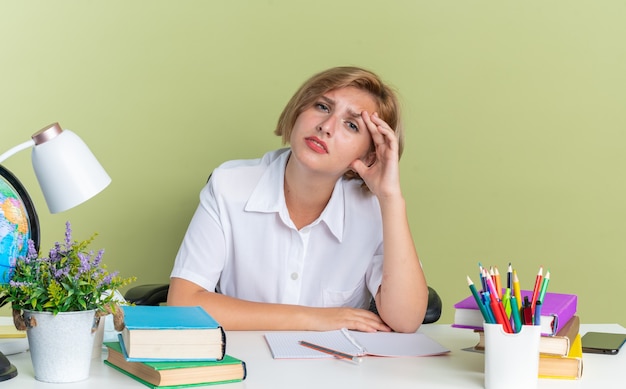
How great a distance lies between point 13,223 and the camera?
1226 millimetres

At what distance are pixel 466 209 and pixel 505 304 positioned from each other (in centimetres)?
157

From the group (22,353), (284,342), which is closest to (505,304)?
(284,342)

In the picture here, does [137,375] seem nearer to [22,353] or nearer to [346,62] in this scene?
[22,353]

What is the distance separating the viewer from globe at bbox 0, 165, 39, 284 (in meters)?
1.20

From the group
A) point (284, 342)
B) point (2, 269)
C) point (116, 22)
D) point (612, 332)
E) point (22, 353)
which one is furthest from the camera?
point (116, 22)

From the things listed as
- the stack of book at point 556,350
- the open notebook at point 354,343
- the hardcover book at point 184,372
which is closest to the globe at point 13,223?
the hardcover book at point 184,372

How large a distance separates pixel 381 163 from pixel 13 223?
105 centimetres

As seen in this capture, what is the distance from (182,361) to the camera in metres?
1.22

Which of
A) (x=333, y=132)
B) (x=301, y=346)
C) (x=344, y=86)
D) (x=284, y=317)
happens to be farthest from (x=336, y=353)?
(x=344, y=86)

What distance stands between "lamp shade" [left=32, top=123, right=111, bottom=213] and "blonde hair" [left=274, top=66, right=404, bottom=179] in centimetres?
96

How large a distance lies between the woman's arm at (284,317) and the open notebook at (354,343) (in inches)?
1.8

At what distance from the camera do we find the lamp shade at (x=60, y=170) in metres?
1.19

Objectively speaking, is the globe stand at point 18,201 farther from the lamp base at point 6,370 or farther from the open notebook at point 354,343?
the open notebook at point 354,343

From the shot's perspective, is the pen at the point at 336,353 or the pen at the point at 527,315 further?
the pen at the point at 336,353
